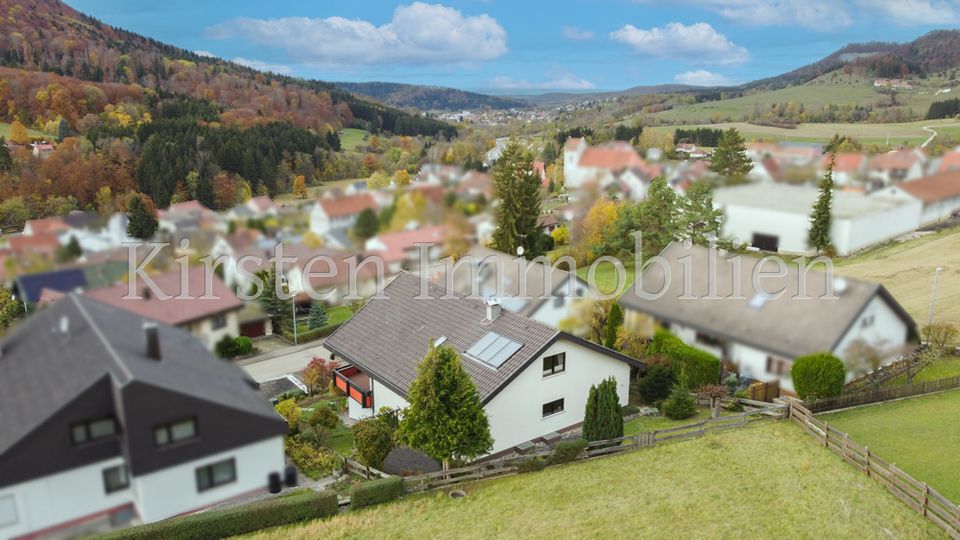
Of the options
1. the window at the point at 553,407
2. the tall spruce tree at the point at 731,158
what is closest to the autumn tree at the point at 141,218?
the window at the point at 553,407

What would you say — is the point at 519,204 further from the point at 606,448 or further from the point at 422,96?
the point at 606,448

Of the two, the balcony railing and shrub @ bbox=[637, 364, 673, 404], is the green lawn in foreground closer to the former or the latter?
shrub @ bbox=[637, 364, 673, 404]

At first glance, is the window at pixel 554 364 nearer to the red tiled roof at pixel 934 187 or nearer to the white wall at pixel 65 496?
the red tiled roof at pixel 934 187

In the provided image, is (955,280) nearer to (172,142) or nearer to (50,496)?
(172,142)

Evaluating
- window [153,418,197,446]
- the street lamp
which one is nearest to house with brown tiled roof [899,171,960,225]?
the street lamp

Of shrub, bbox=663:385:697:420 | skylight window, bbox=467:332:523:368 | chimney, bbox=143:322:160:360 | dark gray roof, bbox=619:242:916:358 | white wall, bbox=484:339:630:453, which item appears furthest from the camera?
shrub, bbox=663:385:697:420

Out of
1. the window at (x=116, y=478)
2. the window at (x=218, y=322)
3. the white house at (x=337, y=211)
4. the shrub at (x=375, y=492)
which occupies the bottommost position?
the shrub at (x=375, y=492)
